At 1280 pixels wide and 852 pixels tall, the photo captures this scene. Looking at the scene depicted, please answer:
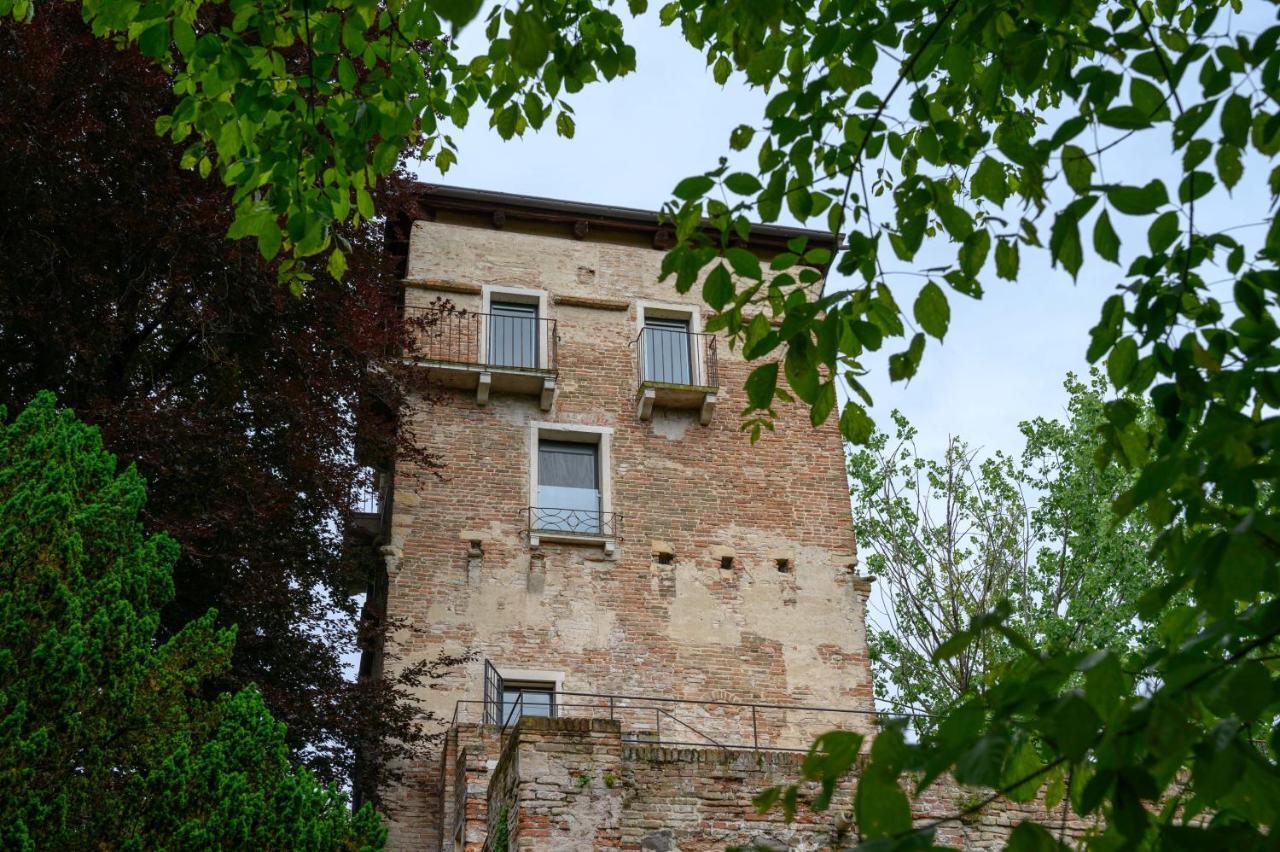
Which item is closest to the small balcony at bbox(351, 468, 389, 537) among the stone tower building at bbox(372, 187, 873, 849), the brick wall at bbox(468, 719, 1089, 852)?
the stone tower building at bbox(372, 187, 873, 849)

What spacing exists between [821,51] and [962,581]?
20.2 metres

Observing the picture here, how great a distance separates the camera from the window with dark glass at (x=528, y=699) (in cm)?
1848

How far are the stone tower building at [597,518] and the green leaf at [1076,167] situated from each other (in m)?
12.9

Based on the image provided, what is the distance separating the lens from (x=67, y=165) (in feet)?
49.4

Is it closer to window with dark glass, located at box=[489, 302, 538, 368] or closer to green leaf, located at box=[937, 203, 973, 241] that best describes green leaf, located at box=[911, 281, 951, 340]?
green leaf, located at box=[937, 203, 973, 241]

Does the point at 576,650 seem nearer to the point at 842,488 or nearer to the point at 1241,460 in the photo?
the point at 842,488

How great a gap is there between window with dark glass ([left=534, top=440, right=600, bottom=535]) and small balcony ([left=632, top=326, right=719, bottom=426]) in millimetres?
1170

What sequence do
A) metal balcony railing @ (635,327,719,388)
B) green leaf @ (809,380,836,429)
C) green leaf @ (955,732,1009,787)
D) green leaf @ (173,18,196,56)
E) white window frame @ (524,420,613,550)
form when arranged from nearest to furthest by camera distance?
1. green leaf @ (955,732,1009,787)
2. green leaf @ (809,380,836,429)
3. green leaf @ (173,18,196,56)
4. white window frame @ (524,420,613,550)
5. metal balcony railing @ (635,327,719,388)

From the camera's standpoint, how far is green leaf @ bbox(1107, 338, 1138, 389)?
4.47 metres

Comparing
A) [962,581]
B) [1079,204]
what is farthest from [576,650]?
[1079,204]

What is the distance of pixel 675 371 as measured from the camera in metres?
21.7

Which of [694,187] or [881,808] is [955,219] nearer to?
[694,187]

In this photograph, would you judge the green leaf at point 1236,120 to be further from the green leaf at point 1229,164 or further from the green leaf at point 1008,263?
the green leaf at point 1008,263

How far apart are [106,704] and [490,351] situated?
1186 centimetres
